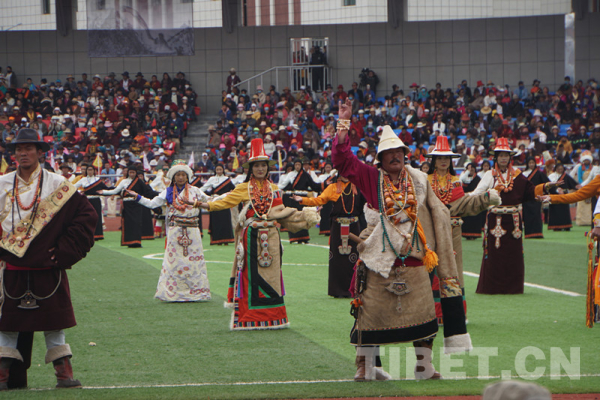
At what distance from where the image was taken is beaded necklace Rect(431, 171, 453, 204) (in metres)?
9.34

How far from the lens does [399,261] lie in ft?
21.2

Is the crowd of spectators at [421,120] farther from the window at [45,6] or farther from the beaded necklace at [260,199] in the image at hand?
the beaded necklace at [260,199]

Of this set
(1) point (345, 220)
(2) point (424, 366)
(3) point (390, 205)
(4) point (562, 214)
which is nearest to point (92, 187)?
(1) point (345, 220)

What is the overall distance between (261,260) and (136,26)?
26.1 m

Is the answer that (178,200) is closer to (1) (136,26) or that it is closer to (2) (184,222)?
(2) (184,222)

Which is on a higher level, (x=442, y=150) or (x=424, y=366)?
(x=442, y=150)

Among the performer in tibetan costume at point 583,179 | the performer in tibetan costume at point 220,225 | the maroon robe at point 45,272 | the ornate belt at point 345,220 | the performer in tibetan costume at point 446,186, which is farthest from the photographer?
the performer in tibetan costume at point 583,179

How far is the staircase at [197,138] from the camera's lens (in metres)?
33.4

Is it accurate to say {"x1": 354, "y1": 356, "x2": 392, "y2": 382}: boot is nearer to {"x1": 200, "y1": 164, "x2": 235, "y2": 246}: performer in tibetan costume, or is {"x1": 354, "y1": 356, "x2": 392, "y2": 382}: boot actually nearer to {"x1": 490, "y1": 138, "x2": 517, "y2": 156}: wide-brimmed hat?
{"x1": 490, "y1": 138, "x2": 517, "y2": 156}: wide-brimmed hat

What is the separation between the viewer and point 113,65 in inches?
1480

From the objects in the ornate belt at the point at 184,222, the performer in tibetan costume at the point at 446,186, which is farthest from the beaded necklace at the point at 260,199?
the ornate belt at the point at 184,222

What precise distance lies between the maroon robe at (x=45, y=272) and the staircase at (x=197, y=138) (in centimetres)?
2611

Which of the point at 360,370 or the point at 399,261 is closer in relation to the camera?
the point at 399,261

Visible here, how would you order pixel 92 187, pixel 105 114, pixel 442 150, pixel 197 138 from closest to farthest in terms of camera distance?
1. pixel 442 150
2. pixel 92 187
3. pixel 105 114
4. pixel 197 138
